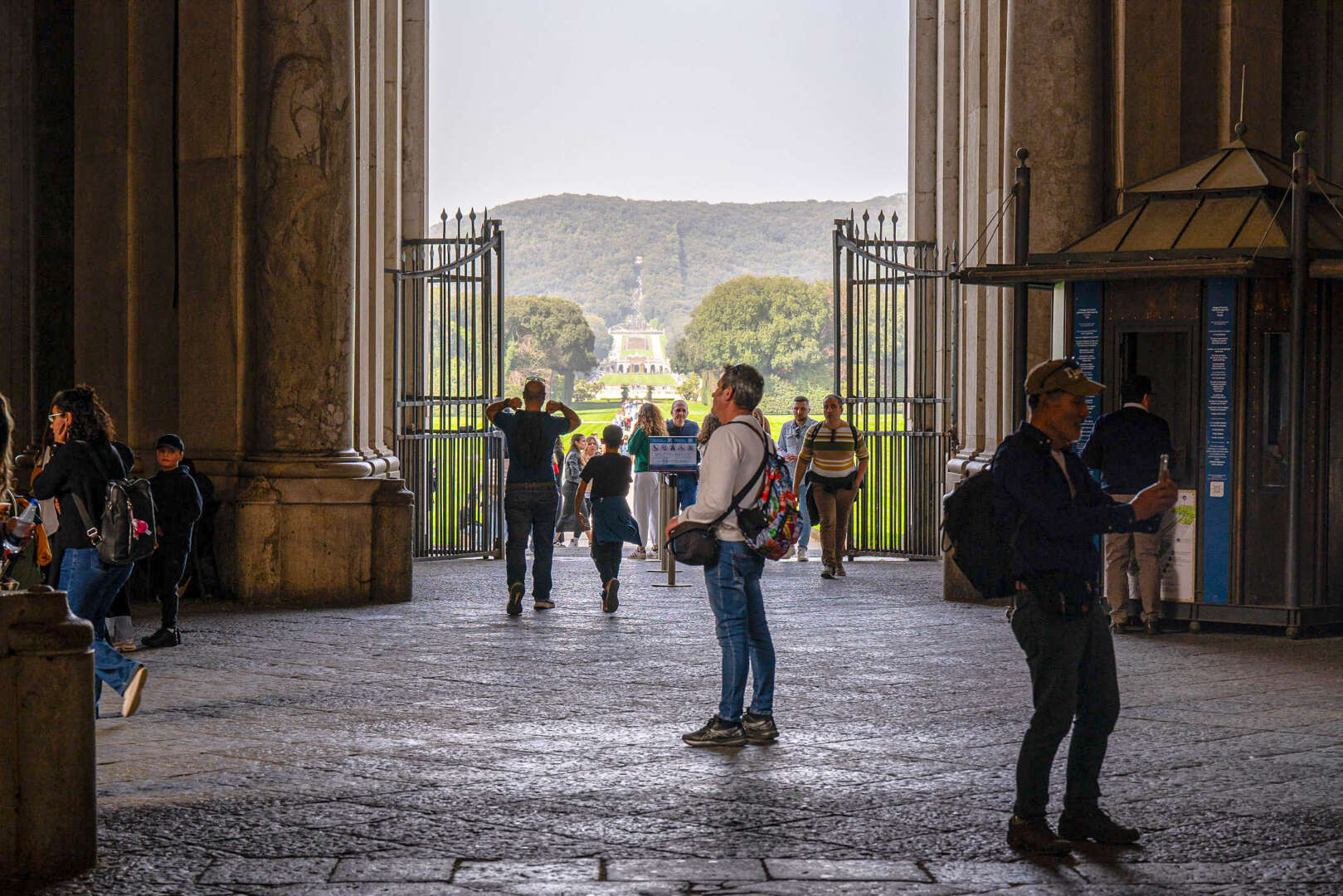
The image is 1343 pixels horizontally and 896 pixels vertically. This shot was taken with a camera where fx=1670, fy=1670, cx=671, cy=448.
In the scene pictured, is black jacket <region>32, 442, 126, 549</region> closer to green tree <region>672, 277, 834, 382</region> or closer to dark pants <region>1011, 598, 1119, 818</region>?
dark pants <region>1011, 598, 1119, 818</region>

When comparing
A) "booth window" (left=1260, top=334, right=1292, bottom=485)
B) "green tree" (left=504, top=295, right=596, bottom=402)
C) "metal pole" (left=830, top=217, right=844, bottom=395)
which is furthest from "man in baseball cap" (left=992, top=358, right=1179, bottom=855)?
"green tree" (left=504, top=295, right=596, bottom=402)

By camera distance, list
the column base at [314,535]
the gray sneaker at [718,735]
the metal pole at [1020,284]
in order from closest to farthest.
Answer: the gray sneaker at [718,735] < the metal pole at [1020,284] < the column base at [314,535]

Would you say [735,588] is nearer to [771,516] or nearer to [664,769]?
[771,516]

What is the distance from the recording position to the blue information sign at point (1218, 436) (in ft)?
33.8

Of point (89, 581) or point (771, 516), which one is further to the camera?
point (89, 581)

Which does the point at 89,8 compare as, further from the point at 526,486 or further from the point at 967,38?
the point at 967,38

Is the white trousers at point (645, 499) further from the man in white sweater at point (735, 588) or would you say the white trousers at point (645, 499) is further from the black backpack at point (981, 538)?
the black backpack at point (981, 538)

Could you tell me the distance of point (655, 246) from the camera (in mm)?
123375

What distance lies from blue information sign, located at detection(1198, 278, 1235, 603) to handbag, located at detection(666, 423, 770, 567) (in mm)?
4652

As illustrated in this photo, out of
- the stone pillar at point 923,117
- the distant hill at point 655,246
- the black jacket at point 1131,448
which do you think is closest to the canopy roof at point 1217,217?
the black jacket at point 1131,448

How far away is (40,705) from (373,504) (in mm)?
7606

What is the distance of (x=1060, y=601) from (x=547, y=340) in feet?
292

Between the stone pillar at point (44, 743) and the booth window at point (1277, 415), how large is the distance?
768cm

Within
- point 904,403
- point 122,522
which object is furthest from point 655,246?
point 122,522
